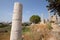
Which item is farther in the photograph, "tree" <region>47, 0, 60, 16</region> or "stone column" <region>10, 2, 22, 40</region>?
"tree" <region>47, 0, 60, 16</region>

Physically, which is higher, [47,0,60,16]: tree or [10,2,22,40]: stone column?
[47,0,60,16]: tree

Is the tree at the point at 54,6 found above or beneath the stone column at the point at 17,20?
→ above

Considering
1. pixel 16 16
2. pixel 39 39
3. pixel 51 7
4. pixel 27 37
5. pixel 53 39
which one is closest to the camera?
pixel 16 16

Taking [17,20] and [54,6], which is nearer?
[17,20]

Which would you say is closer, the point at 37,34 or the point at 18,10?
the point at 18,10

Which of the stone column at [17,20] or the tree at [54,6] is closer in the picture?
the stone column at [17,20]

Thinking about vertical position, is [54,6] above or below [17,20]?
above

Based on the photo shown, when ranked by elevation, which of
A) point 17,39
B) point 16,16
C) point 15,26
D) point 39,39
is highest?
point 16,16

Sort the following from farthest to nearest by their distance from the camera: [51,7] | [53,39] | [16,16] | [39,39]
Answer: [51,7], [39,39], [53,39], [16,16]

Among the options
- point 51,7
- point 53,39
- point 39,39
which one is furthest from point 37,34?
point 51,7

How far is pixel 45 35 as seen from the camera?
15.6m

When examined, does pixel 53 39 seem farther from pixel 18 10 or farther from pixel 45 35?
pixel 18 10

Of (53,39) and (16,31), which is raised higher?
(16,31)

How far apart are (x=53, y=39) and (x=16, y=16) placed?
6.22 meters
